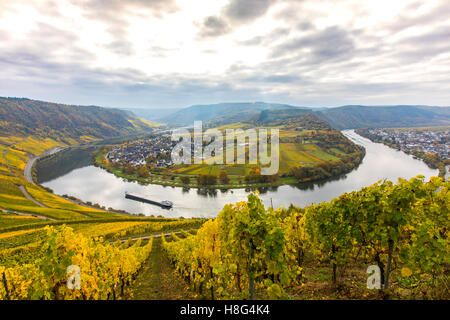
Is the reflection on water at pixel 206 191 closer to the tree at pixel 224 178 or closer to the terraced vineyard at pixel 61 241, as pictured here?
the tree at pixel 224 178

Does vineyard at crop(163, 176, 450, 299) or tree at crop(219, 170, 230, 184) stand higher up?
vineyard at crop(163, 176, 450, 299)

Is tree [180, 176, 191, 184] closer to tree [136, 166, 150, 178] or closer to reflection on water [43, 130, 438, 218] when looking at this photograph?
reflection on water [43, 130, 438, 218]

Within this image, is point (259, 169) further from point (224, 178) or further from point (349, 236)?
point (349, 236)

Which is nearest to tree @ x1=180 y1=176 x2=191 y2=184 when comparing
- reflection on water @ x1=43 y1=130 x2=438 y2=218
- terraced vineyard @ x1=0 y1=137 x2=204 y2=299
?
reflection on water @ x1=43 y1=130 x2=438 y2=218

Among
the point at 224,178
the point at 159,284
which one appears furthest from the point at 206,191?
the point at 159,284

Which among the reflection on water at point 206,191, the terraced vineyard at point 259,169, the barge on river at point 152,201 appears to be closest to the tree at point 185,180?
the terraced vineyard at point 259,169
